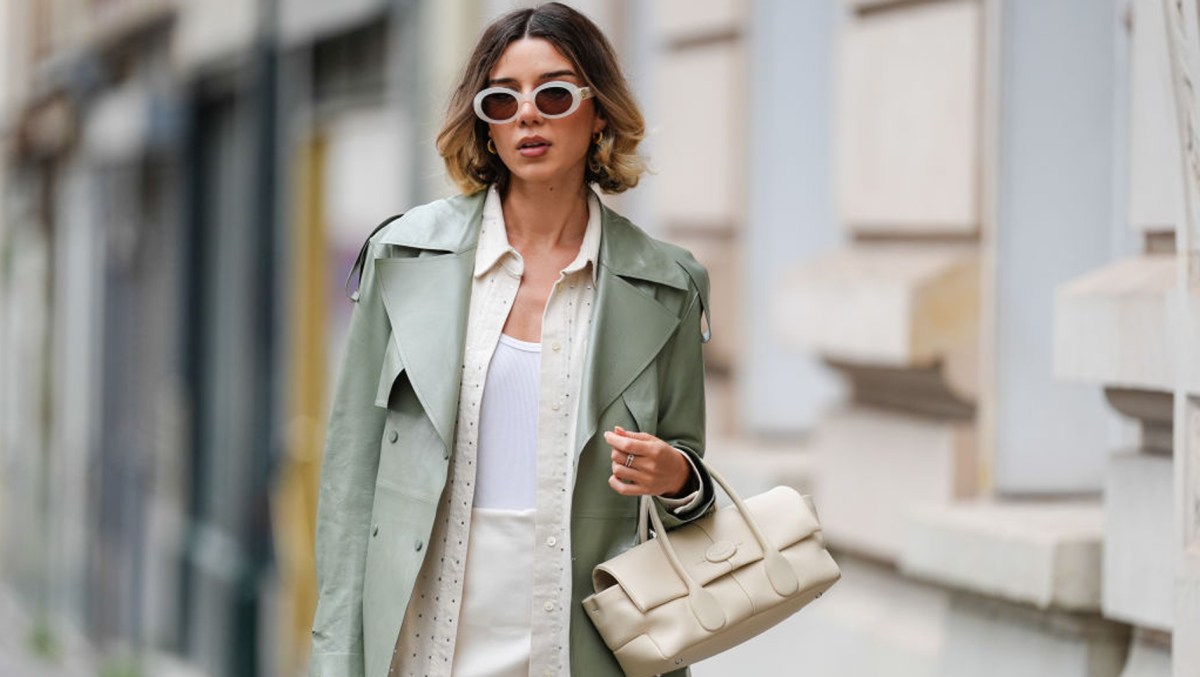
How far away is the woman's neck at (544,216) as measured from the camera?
137 inches

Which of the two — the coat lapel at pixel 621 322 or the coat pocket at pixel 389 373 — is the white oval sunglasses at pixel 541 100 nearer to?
the coat lapel at pixel 621 322

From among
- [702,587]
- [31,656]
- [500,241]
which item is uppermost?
[500,241]

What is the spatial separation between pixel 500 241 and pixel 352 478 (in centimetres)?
43

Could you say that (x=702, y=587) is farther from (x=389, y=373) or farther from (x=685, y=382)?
(x=389, y=373)

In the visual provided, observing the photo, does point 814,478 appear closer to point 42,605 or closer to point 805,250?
point 805,250

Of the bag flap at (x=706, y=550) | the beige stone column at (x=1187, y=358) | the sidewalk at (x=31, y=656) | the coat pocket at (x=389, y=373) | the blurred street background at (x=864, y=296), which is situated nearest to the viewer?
the bag flap at (x=706, y=550)

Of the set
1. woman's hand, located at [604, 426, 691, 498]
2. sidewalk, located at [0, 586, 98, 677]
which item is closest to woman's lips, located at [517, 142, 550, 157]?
woman's hand, located at [604, 426, 691, 498]

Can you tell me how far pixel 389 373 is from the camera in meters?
3.46

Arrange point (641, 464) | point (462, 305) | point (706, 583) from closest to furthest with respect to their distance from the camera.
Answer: point (641, 464) < point (706, 583) < point (462, 305)

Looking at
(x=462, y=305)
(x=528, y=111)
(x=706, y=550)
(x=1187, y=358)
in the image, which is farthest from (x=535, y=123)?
(x=1187, y=358)

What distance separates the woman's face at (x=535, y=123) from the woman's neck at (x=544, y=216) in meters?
0.07

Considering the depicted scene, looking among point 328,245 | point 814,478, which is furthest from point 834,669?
point 328,245

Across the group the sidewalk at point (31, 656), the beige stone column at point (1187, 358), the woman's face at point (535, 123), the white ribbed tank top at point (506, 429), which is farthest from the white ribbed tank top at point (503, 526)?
the sidewalk at point (31, 656)

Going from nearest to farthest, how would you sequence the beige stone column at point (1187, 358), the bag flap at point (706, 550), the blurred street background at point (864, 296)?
the bag flap at point (706, 550) < the beige stone column at point (1187, 358) < the blurred street background at point (864, 296)
